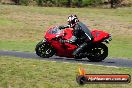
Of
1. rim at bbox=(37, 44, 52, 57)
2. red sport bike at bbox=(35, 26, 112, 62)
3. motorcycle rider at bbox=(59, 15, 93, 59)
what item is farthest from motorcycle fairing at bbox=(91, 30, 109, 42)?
rim at bbox=(37, 44, 52, 57)

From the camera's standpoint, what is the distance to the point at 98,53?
19.0 m

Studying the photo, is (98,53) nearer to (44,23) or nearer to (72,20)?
(72,20)

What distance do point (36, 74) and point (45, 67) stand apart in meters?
1.47

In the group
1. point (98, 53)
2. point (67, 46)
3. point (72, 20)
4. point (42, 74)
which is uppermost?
point (72, 20)

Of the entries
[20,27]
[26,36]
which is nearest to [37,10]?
[20,27]

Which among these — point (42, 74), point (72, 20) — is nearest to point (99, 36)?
point (72, 20)

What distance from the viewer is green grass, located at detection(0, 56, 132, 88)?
12461 mm

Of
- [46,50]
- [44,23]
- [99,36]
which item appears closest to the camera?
[99,36]

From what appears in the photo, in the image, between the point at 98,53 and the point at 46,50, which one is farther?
the point at 46,50

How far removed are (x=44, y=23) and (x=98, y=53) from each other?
2366cm

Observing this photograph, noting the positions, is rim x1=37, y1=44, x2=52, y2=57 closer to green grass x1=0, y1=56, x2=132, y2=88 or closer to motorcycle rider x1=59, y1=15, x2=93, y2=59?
motorcycle rider x1=59, y1=15, x2=93, y2=59

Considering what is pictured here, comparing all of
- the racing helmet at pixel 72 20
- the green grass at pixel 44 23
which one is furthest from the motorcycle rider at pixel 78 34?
the green grass at pixel 44 23

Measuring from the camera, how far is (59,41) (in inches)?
754

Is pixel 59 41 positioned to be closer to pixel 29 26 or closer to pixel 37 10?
pixel 29 26
